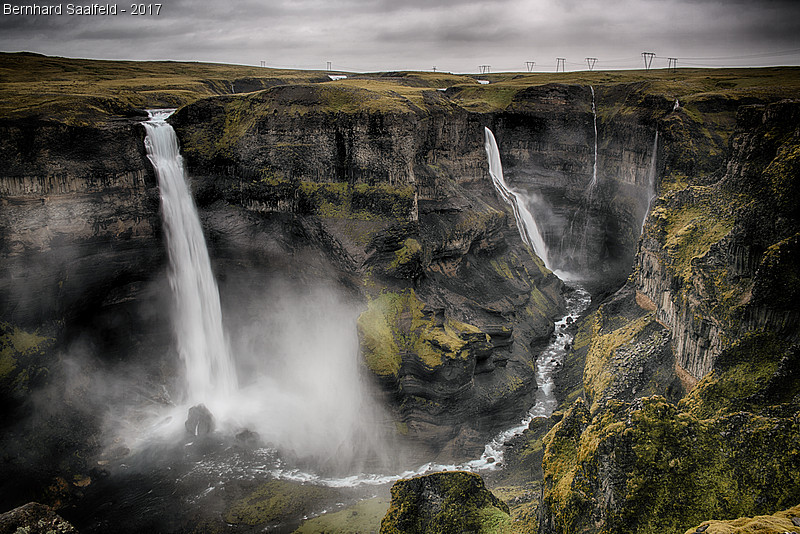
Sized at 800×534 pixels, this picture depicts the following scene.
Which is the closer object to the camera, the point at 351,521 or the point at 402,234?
the point at 351,521

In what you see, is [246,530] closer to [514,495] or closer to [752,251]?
[514,495]

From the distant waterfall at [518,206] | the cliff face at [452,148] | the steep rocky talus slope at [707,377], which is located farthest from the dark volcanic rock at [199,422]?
the distant waterfall at [518,206]

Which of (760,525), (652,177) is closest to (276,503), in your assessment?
(760,525)

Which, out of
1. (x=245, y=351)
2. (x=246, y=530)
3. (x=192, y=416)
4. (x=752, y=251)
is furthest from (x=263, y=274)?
(x=752, y=251)

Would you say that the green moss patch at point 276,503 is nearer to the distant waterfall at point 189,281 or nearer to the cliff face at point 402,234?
the cliff face at point 402,234

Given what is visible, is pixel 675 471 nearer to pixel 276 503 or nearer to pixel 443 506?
pixel 443 506

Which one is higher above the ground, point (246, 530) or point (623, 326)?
point (623, 326)
